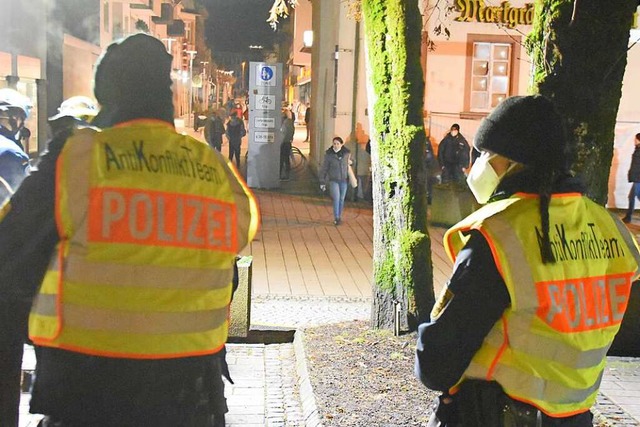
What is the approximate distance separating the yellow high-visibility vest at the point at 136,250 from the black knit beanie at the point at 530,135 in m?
0.89

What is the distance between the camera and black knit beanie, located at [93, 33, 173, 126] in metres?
2.53

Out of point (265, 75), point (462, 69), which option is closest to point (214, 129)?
point (265, 75)

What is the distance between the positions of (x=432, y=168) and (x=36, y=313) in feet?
53.3

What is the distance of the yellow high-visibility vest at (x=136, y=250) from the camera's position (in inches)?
91.4

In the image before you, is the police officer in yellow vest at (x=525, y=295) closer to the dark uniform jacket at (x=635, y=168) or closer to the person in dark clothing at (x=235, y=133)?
the dark uniform jacket at (x=635, y=168)

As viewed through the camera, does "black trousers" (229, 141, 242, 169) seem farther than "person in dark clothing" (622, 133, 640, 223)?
Yes

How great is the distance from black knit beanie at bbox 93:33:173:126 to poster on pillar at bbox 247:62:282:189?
17.0 meters

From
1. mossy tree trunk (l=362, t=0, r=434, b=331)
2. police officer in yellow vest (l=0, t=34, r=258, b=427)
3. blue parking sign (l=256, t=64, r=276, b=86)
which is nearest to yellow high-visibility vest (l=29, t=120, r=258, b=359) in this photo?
police officer in yellow vest (l=0, t=34, r=258, b=427)

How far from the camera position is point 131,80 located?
2.53 m

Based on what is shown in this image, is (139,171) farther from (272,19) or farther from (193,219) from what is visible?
(272,19)

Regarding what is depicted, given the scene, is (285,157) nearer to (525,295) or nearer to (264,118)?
(264,118)

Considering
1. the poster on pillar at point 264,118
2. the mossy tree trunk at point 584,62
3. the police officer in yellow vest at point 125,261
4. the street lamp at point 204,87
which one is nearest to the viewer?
the police officer in yellow vest at point 125,261

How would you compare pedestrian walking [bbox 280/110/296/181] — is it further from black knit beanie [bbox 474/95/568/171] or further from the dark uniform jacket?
black knit beanie [bbox 474/95/568/171]

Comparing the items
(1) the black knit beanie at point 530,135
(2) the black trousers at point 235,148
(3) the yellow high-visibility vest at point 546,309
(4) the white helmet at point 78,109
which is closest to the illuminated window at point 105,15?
(2) the black trousers at point 235,148
